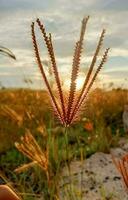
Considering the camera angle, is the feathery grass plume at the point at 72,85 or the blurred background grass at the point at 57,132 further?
the blurred background grass at the point at 57,132

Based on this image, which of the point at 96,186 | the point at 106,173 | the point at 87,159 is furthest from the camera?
the point at 87,159

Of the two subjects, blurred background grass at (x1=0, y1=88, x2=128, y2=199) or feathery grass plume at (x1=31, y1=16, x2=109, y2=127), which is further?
blurred background grass at (x1=0, y1=88, x2=128, y2=199)

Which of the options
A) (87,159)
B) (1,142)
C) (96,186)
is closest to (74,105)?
(96,186)

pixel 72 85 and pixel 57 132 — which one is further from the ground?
pixel 72 85

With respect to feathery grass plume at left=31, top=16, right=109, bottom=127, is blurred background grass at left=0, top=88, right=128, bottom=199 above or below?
below

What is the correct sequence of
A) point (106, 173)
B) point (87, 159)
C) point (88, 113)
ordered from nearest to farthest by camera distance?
point (106, 173), point (87, 159), point (88, 113)

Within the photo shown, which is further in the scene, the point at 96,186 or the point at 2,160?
the point at 2,160

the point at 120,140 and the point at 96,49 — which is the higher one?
the point at 96,49

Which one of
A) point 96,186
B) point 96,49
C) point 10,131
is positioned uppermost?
point 96,49

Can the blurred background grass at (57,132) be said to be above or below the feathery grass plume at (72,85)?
below

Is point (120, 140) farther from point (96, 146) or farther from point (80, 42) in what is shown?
point (80, 42)

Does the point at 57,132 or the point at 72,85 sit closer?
the point at 72,85
